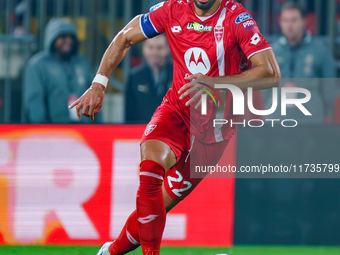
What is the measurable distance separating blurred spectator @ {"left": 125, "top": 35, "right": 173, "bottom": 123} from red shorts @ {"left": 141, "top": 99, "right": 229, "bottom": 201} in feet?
5.37

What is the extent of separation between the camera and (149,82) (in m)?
5.41

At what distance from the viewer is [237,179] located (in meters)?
4.51

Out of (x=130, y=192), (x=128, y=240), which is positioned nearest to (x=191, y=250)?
(x=130, y=192)

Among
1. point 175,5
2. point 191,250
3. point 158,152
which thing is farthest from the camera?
point 191,250

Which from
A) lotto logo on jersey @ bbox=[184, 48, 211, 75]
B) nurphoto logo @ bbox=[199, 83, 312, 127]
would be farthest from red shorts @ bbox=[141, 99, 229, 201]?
lotto logo on jersey @ bbox=[184, 48, 211, 75]

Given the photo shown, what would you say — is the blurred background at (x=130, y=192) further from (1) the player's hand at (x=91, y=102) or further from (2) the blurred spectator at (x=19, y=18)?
(2) the blurred spectator at (x=19, y=18)

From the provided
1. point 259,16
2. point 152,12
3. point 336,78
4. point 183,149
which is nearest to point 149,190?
point 183,149

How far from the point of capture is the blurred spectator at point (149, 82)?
5355 millimetres

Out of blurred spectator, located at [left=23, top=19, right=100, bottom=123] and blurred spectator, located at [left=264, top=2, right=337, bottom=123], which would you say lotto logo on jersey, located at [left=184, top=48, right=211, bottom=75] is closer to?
blurred spectator, located at [left=264, top=2, right=337, bottom=123]

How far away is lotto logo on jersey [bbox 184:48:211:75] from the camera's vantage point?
350 centimetres

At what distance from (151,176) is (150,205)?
0.18 m

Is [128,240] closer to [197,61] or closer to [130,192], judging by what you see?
[130,192]

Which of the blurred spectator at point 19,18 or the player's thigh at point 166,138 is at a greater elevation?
the blurred spectator at point 19,18

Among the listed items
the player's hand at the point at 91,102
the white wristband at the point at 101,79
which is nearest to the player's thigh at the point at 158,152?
the player's hand at the point at 91,102
